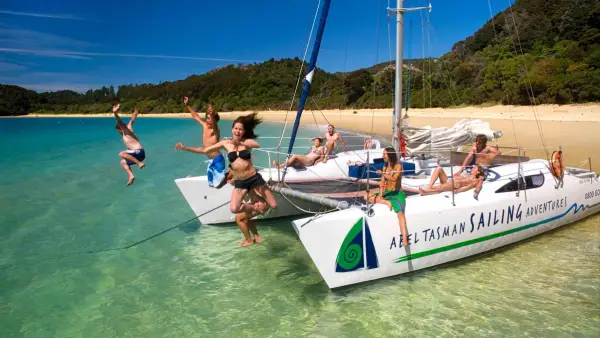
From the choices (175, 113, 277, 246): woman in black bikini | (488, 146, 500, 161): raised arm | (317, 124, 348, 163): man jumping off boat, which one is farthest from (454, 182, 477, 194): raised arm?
(317, 124, 348, 163): man jumping off boat

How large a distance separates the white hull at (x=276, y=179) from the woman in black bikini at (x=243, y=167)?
187 cm

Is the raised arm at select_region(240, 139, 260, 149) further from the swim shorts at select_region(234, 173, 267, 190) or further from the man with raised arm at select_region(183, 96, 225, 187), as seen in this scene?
the man with raised arm at select_region(183, 96, 225, 187)

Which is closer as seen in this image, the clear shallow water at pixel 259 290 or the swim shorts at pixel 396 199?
the clear shallow water at pixel 259 290

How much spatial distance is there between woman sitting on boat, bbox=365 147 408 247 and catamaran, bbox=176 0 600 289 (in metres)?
0.09

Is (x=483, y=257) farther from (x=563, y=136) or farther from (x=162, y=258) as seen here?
(x=563, y=136)

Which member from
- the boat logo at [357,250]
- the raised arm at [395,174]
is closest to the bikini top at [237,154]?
the boat logo at [357,250]

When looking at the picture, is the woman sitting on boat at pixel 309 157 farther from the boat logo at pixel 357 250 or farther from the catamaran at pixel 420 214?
the boat logo at pixel 357 250

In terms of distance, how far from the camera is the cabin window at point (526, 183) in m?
7.04

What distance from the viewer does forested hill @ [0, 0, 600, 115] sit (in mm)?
28594

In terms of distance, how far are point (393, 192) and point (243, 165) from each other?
2255 millimetres

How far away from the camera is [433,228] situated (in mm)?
6078

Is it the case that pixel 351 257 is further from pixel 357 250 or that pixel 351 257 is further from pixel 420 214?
pixel 420 214

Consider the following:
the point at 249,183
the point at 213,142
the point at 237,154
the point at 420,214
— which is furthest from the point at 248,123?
the point at 420,214

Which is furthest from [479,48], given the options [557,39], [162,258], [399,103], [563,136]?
[162,258]
